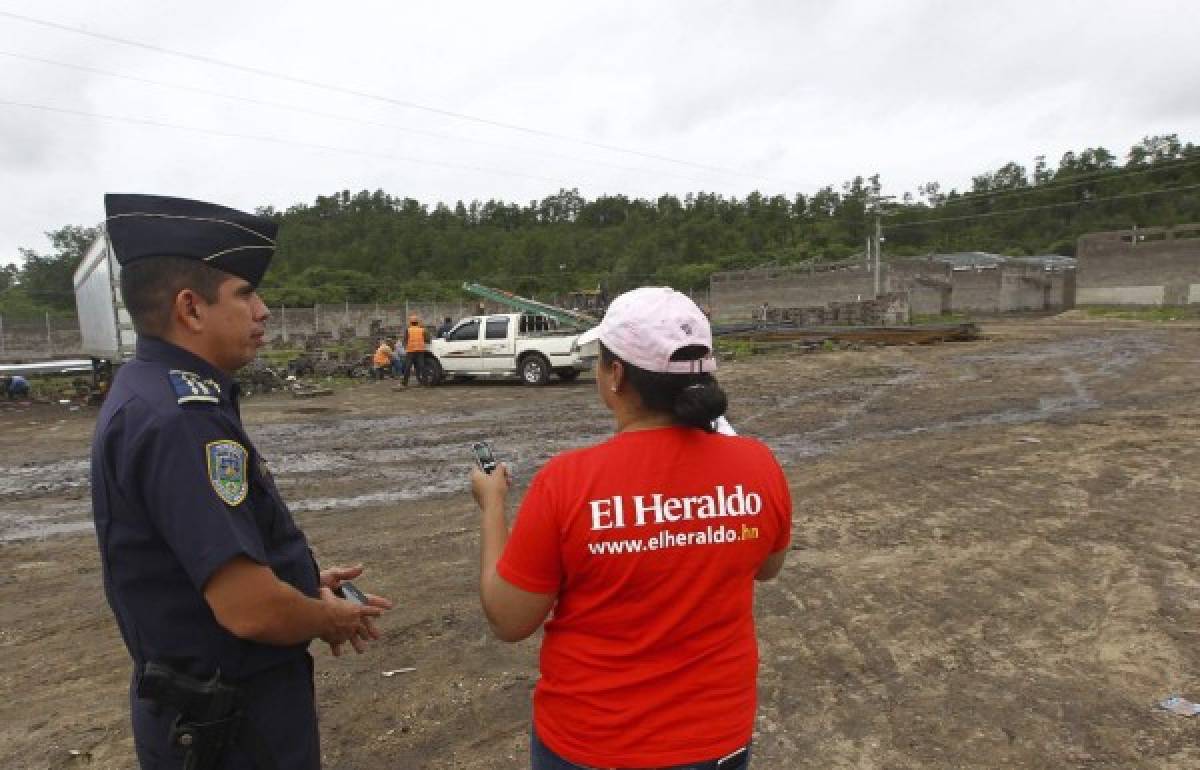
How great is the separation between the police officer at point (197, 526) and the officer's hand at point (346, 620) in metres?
0.01

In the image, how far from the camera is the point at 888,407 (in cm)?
1244

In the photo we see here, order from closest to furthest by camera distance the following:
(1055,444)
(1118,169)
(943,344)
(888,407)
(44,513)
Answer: (44,513), (1055,444), (888,407), (943,344), (1118,169)

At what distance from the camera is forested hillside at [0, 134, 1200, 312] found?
70125 mm

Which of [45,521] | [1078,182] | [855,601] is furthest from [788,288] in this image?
[1078,182]

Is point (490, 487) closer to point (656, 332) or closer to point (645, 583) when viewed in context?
point (645, 583)

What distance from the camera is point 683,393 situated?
162 cm

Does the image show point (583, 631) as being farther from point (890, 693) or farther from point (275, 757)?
point (890, 693)

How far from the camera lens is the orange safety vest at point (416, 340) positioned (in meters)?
18.1

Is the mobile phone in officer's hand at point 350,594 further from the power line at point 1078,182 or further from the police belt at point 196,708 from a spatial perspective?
the power line at point 1078,182

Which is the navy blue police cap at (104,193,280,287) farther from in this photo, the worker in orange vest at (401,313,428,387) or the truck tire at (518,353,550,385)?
the worker in orange vest at (401,313,428,387)

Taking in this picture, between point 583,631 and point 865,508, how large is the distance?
5509 mm

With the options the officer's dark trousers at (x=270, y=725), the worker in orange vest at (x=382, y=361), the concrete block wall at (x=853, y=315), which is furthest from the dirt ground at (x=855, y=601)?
the concrete block wall at (x=853, y=315)

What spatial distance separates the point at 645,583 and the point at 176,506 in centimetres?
98

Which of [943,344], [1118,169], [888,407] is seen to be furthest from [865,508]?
[1118,169]
